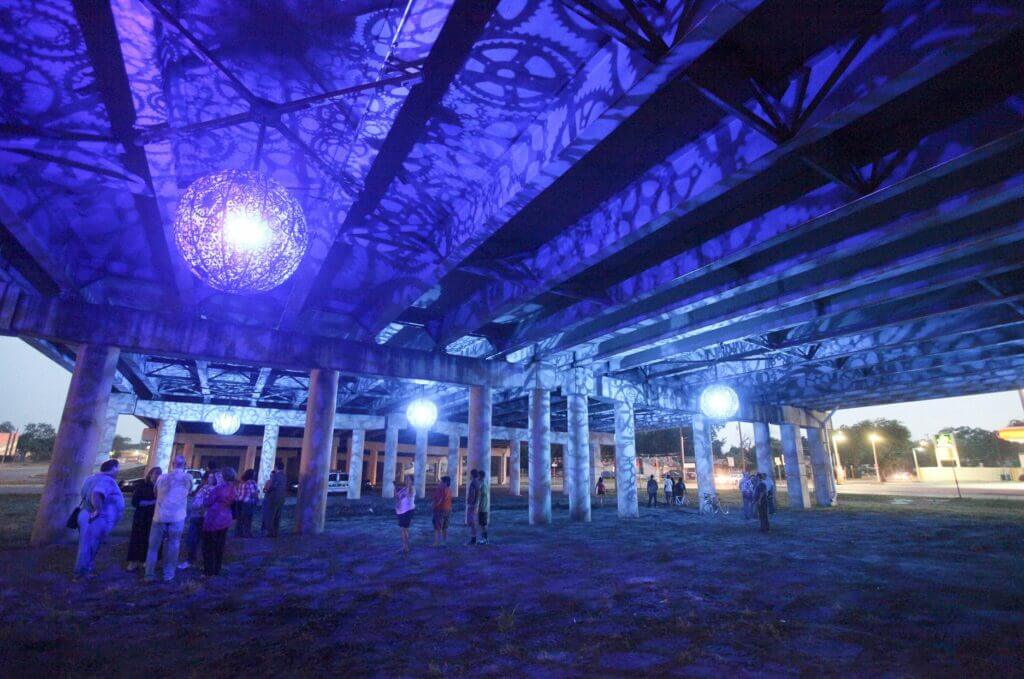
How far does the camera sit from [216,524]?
766 centimetres

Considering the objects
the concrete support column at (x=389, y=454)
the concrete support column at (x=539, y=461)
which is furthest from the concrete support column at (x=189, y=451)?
the concrete support column at (x=539, y=461)

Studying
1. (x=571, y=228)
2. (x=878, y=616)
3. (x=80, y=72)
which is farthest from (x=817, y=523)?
(x=80, y=72)

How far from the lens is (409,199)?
316 inches

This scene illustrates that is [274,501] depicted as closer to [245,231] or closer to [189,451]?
[245,231]

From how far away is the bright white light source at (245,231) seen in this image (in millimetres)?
4949

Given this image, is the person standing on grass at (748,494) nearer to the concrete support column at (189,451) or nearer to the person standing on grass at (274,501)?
the person standing on grass at (274,501)

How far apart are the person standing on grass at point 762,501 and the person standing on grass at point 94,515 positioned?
15216 millimetres

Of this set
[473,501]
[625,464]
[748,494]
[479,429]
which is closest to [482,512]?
[473,501]

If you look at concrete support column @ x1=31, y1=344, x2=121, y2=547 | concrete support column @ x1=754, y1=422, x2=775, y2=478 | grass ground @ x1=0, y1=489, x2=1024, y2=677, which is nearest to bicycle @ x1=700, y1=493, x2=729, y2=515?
concrete support column @ x1=754, y1=422, x2=775, y2=478

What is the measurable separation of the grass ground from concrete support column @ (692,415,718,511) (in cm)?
1183

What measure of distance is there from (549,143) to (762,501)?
13138mm

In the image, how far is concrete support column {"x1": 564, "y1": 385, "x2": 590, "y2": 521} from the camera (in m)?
16.9

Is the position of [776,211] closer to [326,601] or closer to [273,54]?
[273,54]

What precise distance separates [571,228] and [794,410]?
22.8m
